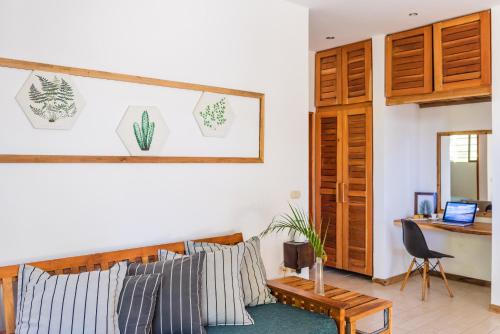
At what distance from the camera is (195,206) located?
9.84 ft

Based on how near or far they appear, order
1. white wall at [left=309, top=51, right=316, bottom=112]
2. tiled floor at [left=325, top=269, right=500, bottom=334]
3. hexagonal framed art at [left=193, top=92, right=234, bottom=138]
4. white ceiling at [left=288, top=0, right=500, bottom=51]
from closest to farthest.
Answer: hexagonal framed art at [left=193, top=92, right=234, bottom=138] → tiled floor at [left=325, top=269, right=500, bottom=334] → white ceiling at [left=288, top=0, right=500, bottom=51] → white wall at [left=309, top=51, right=316, bottom=112]

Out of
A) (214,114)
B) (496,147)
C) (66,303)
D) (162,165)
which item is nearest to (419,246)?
(496,147)

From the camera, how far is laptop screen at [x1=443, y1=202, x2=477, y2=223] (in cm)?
445

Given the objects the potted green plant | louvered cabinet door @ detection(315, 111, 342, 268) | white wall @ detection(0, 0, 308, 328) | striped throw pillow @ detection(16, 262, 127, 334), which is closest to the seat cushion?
the potted green plant

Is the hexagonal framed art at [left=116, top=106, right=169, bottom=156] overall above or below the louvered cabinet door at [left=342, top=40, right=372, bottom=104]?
below

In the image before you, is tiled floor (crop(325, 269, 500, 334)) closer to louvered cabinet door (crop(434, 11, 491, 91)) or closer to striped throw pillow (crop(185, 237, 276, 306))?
striped throw pillow (crop(185, 237, 276, 306))

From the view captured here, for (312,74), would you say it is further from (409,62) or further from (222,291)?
(222,291)

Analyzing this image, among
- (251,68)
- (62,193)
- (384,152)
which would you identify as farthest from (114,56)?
(384,152)

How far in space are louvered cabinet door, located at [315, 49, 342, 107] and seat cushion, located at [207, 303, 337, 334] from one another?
305cm

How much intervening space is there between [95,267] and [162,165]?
76cm

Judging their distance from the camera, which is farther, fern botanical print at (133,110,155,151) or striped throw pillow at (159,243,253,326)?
fern botanical print at (133,110,155,151)

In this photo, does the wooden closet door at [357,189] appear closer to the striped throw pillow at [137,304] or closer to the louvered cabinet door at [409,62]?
the louvered cabinet door at [409,62]

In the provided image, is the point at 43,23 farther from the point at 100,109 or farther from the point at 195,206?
the point at 195,206

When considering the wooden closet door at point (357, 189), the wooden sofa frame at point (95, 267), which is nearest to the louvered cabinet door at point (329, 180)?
the wooden closet door at point (357, 189)
